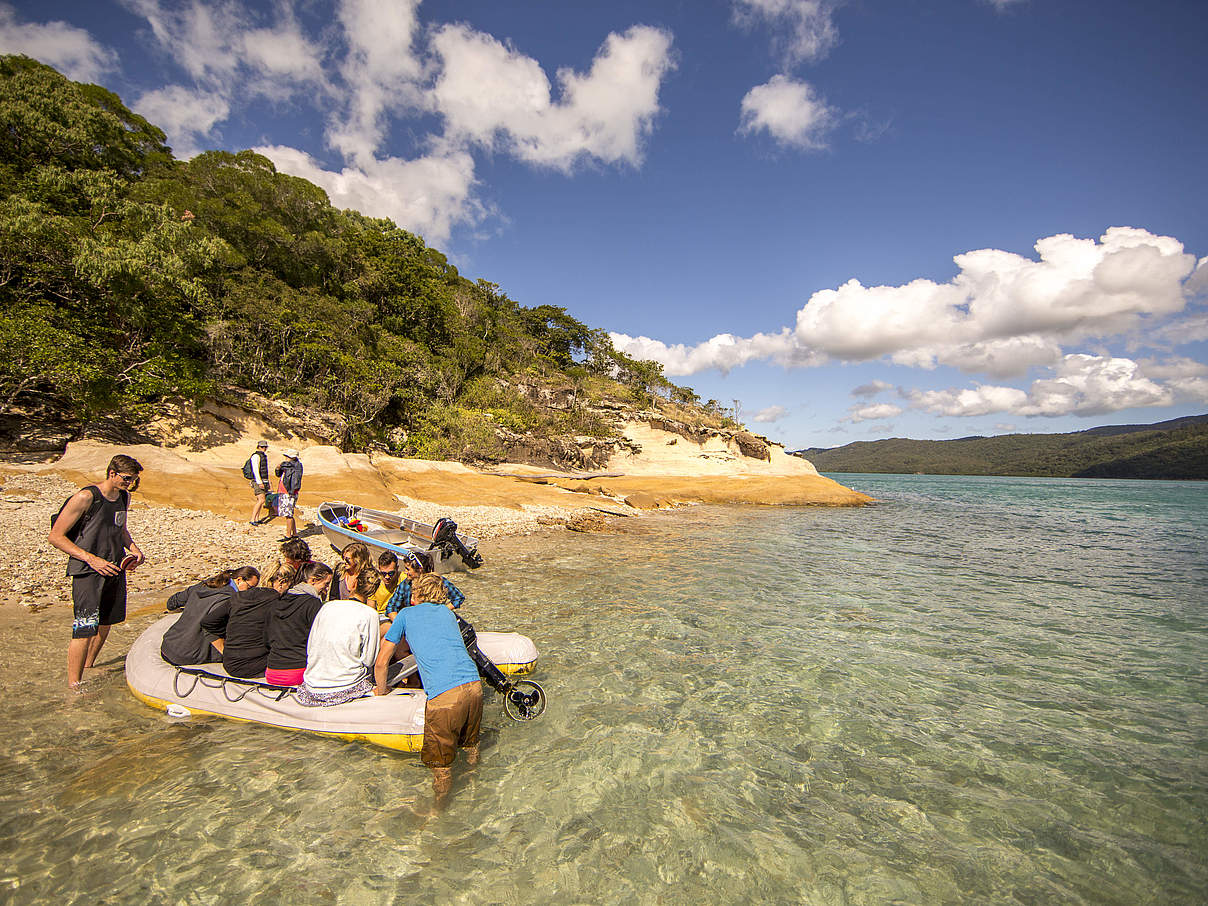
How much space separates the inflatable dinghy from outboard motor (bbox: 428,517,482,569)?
5.56 metres

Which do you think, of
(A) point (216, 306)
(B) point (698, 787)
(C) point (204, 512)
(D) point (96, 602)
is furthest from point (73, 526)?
(A) point (216, 306)

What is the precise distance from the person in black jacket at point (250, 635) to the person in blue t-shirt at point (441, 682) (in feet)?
5.28

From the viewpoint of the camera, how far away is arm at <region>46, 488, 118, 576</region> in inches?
197

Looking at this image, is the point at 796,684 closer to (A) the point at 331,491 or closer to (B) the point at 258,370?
(A) the point at 331,491

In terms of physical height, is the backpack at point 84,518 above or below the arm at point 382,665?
above

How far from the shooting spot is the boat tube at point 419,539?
11.1m

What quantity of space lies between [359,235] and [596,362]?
1315 inches

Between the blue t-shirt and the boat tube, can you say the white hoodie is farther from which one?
the boat tube

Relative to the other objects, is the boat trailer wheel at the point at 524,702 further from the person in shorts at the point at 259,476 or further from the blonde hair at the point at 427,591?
the person in shorts at the point at 259,476

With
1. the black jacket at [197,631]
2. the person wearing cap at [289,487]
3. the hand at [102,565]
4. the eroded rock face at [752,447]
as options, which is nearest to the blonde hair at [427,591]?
the black jacket at [197,631]

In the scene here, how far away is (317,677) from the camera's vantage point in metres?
4.78

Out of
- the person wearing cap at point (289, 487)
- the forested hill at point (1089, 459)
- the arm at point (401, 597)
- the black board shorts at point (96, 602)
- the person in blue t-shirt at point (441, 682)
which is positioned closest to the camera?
the person in blue t-shirt at point (441, 682)

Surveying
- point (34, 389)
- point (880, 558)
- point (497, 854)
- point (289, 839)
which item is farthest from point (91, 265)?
point (880, 558)

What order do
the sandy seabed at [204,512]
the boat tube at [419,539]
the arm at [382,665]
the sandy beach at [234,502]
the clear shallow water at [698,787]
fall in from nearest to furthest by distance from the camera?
the clear shallow water at [698,787] < the arm at [382,665] < the sandy seabed at [204,512] < the sandy beach at [234,502] < the boat tube at [419,539]
